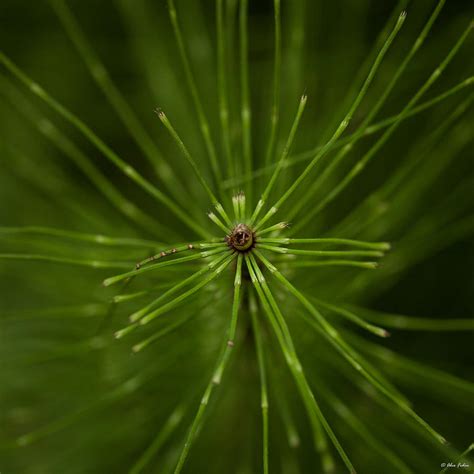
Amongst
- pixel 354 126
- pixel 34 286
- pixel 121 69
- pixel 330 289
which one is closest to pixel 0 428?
pixel 34 286

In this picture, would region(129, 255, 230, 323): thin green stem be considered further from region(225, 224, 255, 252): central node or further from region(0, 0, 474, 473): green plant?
region(0, 0, 474, 473): green plant

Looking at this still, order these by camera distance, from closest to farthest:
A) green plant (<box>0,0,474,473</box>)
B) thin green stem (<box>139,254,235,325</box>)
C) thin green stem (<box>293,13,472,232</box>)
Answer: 1. thin green stem (<box>139,254,235,325</box>)
2. thin green stem (<box>293,13,472,232</box>)
3. green plant (<box>0,0,474,473</box>)

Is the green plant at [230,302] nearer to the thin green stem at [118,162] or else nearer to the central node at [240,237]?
the thin green stem at [118,162]

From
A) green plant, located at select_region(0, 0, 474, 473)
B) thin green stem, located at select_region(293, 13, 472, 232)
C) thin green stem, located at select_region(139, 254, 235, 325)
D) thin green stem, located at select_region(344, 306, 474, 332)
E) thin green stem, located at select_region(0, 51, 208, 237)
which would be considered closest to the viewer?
thin green stem, located at select_region(139, 254, 235, 325)

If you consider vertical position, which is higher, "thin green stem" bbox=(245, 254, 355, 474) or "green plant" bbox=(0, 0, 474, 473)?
"green plant" bbox=(0, 0, 474, 473)

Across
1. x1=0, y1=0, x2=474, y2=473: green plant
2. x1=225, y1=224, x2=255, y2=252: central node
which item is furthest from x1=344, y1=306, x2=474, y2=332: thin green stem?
x1=225, y1=224, x2=255, y2=252: central node

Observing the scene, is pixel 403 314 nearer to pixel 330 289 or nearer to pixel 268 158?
pixel 330 289

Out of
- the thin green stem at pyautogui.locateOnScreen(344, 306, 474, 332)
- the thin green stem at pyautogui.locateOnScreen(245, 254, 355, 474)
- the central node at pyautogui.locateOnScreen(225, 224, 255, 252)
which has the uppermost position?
the thin green stem at pyautogui.locateOnScreen(344, 306, 474, 332)

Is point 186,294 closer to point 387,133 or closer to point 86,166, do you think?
point 387,133

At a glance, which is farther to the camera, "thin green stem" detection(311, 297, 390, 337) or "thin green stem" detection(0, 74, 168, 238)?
"thin green stem" detection(0, 74, 168, 238)
